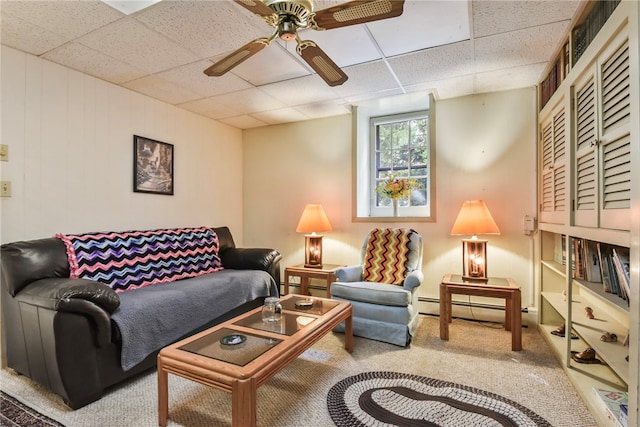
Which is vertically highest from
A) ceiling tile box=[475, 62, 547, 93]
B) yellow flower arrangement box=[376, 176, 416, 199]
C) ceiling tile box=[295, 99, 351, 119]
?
ceiling tile box=[475, 62, 547, 93]

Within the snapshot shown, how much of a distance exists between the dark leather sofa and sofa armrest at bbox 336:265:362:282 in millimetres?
1616

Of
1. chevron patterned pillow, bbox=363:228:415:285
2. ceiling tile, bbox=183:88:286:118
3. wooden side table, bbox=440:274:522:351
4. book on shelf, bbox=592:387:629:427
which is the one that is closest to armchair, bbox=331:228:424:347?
chevron patterned pillow, bbox=363:228:415:285

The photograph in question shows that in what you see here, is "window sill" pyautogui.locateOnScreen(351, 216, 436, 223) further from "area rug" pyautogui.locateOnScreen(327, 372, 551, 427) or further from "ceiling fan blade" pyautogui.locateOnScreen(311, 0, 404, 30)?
"ceiling fan blade" pyautogui.locateOnScreen(311, 0, 404, 30)

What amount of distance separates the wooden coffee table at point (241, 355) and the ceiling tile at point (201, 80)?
203 centimetres

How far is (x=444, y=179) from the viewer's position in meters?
3.49

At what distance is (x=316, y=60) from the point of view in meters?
1.84

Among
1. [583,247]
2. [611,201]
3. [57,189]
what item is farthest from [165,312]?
[583,247]

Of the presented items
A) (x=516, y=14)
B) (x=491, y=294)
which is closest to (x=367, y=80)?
(x=516, y=14)

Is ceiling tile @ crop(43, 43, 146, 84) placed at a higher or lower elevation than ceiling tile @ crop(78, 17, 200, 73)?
lower

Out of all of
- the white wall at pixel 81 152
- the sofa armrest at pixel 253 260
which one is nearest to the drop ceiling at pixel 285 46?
the white wall at pixel 81 152

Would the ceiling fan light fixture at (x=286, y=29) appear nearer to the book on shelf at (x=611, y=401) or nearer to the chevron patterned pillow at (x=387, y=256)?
the chevron patterned pillow at (x=387, y=256)

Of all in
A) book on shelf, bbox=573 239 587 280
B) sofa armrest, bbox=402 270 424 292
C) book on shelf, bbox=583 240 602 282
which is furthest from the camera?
sofa armrest, bbox=402 270 424 292

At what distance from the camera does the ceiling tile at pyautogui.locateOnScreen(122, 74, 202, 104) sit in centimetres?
296

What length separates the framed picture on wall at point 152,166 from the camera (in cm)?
322
